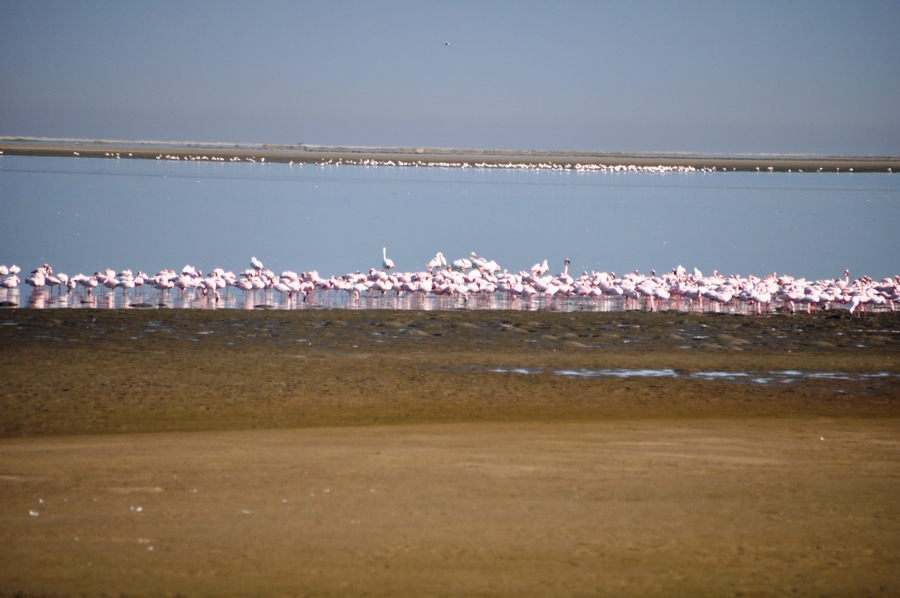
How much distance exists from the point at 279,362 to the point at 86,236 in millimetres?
20441

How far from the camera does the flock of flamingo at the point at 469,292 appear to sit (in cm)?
1734

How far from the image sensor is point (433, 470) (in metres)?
6.61

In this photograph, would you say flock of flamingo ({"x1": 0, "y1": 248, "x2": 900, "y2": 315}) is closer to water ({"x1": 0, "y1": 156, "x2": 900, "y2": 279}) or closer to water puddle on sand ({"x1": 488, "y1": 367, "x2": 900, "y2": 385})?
water ({"x1": 0, "y1": 156, "x2": 900, "y2": 279})

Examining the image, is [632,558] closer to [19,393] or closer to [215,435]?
[215,435]

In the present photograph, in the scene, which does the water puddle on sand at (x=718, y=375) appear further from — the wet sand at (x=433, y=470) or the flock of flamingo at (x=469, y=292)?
the flock of flamingo at (x=469, y=292)

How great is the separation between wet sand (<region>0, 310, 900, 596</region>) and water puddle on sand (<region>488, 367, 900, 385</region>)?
12 cm

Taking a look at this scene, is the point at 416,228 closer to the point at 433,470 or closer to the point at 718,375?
the point at 718,375

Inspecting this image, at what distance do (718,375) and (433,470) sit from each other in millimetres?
5049

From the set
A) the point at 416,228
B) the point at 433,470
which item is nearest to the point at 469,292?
the point at 433,470

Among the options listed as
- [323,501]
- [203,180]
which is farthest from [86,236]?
[203,180]

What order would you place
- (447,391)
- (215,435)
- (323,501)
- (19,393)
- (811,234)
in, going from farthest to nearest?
1. (811,234)
2. (447,391)
3. (19,393)
4. (215,435)
5. (323,501)

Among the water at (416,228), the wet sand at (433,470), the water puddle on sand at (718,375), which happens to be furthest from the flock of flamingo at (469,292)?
the water puddle on sand at (718,375)

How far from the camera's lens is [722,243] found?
3394 centimetres

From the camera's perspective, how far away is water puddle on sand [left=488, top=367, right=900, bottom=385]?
34.4ft
